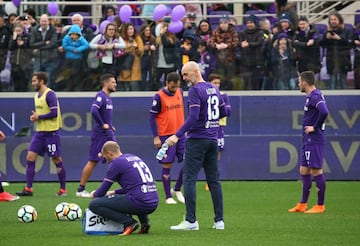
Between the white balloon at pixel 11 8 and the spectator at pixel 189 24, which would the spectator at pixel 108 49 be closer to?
the spectator at pixel 189 24

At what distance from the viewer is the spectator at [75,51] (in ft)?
70.7

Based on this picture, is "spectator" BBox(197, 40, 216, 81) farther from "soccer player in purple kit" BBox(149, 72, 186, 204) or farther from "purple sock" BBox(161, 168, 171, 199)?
"purple sock" BBox(161, 168, 171, 199)

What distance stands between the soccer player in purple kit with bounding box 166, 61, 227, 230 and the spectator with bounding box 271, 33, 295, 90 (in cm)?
910

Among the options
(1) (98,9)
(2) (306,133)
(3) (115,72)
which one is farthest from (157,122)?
(1) (98,9)

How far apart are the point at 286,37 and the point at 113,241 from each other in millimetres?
11031

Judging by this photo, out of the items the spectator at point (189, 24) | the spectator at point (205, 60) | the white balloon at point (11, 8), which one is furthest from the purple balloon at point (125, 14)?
the white balloon at point (11, 8)

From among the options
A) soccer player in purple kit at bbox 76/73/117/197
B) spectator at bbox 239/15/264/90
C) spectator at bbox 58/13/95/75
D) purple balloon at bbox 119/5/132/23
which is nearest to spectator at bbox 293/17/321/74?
spectator at bbox 239/15/264/90

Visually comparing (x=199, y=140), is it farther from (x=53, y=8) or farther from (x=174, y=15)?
(x=53, y=8)

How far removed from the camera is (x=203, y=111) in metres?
12.5

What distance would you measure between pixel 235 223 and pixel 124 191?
7.17 ft

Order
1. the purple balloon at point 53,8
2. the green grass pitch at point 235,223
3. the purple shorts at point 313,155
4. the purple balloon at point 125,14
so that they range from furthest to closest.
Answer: the purple balloon at point 53,8 < the purple balloon at point 125,14 < the purple shorts at point 313,155 < the green grass pitch at point 235,223

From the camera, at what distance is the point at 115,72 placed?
21.7 m

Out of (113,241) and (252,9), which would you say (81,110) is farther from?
(113,241)

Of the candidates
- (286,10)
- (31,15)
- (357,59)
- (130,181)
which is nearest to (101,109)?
(130,181)
